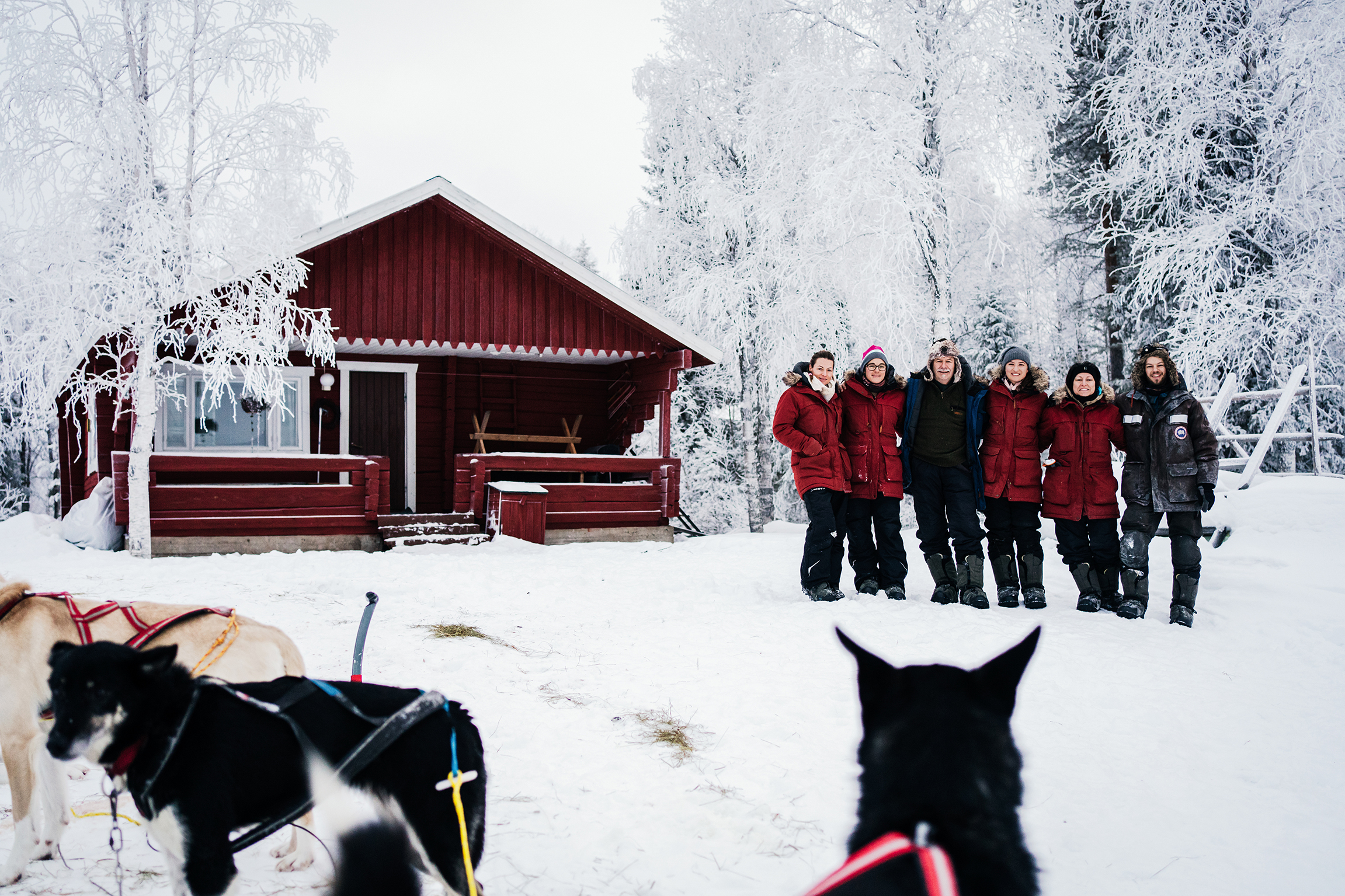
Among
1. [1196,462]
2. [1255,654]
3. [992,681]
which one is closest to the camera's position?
[992,681]

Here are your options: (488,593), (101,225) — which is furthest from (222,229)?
(488,593)

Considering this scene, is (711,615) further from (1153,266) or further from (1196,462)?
(1153,266)

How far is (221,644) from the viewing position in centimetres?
247

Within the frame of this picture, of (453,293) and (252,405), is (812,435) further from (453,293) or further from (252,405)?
(252,405)

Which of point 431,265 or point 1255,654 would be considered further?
point 431,265

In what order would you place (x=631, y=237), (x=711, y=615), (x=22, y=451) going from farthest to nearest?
(x=22, y=451) → (x=631, y=237) → (x=711, y=615)

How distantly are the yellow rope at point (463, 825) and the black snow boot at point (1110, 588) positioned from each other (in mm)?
5490

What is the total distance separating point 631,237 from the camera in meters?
16.3

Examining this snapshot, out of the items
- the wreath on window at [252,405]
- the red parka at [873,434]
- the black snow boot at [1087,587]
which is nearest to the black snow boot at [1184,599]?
the black snow boot at [1087,587]

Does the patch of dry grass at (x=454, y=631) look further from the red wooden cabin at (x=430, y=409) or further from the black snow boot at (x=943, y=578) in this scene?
the red wooden cabin at (x=430, y=409)

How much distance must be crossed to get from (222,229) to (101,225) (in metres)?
1.17

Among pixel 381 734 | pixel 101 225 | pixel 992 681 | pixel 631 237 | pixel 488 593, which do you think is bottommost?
pixel 488 593

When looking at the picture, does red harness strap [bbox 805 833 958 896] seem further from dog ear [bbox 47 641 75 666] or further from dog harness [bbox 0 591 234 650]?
dog harness [bbox 0 591 234 650]

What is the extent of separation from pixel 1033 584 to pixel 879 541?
3.96 feet
